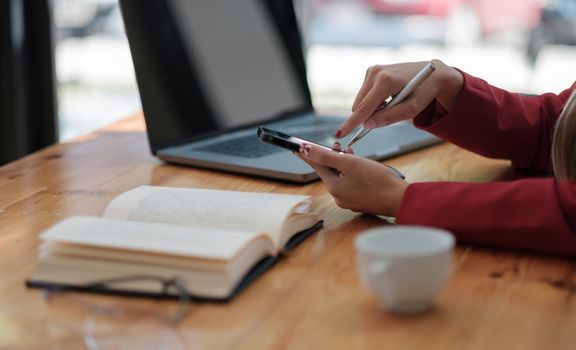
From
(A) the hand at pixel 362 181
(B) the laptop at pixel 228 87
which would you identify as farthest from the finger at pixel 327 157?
(B) the laptop at pixel 228 87

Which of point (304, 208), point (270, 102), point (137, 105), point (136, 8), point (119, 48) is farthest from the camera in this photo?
point (119, 48)

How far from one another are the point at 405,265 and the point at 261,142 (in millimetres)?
704

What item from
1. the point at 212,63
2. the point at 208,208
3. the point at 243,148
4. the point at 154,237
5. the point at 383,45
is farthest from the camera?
the point at 383,45

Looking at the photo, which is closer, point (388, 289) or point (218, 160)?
point (388, 289)

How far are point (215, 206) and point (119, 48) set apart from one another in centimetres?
403

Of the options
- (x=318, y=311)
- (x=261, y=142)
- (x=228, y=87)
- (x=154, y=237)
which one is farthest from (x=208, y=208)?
(x=228, y=87)

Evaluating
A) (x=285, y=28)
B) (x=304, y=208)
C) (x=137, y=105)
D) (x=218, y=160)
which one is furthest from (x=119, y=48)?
(x=304, y=208)

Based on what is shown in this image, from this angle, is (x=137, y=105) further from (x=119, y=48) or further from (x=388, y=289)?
(x=388, y=289)

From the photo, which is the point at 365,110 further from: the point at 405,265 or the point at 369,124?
the point at 405,265

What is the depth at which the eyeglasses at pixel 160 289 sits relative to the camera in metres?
0.73

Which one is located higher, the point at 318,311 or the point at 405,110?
the point at 405,110

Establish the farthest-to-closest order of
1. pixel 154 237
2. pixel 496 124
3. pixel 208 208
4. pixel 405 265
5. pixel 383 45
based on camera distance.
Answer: pixel 383 45
pixel 496 124
pixel 208 208
pixel 154 237
pixel 405 265

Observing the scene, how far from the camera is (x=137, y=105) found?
424 centimetres

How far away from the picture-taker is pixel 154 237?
2.61 feet
